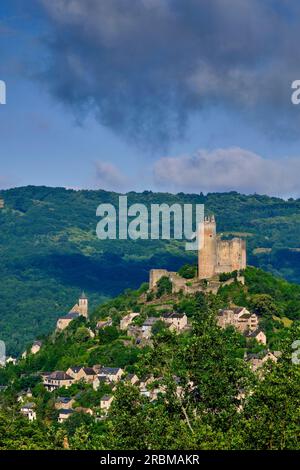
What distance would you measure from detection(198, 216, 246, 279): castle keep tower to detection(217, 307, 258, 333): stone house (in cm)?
893

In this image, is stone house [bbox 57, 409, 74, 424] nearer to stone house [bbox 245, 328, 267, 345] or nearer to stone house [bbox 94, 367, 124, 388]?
stone house [bbox 94, 367, 124, 388]

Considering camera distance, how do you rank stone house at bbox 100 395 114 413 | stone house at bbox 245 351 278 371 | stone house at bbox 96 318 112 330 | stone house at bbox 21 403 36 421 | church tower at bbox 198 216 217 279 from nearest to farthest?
stone house at bbox 245 351 278 371, stone house at bbox 100 395 114 413, stone house at bbox 21 403 36 421, church tower at bbox 198 216 217 279, stone house at bbox 96 318 112 330

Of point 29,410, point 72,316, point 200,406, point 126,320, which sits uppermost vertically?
point 126,320

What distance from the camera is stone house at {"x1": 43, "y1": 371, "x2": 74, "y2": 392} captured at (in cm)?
10031

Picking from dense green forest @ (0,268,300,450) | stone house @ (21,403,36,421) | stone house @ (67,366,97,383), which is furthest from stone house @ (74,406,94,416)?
dense green forest @ (0,268,300,450)

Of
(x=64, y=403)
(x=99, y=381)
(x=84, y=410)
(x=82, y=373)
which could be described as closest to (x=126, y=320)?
(x=82, y=373)

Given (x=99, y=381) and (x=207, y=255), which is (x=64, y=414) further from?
(x=207, y=255)

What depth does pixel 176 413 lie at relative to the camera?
167 ft

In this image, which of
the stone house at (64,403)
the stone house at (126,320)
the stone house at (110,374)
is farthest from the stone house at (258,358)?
the stone house at (126,320)

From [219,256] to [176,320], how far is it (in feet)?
33.0

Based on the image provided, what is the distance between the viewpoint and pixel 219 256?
4405 inches
